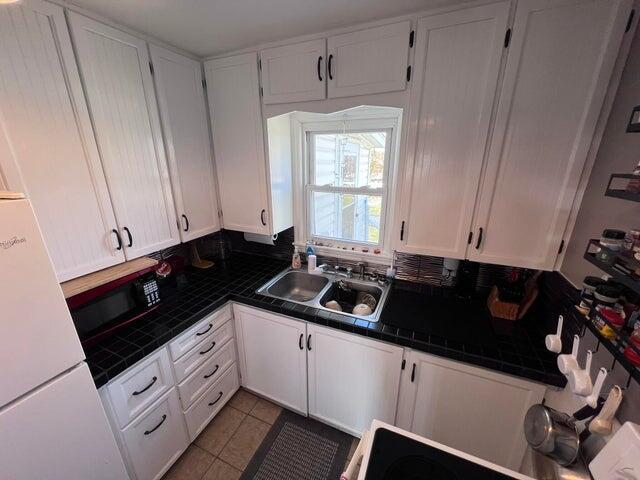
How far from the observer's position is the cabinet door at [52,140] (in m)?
0.99

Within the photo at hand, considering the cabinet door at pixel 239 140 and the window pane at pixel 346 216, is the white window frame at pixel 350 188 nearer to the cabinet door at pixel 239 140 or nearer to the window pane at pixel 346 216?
the window pane at pixel 346 216

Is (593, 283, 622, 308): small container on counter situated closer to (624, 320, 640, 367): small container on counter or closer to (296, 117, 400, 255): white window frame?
(624, 320, 640, 367): small container on counter

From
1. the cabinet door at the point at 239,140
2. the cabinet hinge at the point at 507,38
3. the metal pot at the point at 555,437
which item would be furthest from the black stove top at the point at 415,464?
the cabinet hinge at the point at 507,38

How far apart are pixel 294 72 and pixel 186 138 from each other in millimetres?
781

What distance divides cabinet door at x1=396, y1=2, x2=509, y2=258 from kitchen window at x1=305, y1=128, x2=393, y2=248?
1.44 feet

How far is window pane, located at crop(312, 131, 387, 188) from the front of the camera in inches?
70.6

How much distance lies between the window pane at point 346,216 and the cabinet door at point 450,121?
1.53 ft

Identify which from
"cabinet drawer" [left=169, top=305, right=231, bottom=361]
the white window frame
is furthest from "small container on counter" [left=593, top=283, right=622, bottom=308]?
"cabinet drawer" [left=169, top=305, right=231, bottom=361]

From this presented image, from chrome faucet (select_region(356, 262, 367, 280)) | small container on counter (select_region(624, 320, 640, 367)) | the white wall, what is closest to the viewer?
small container on counter (select_region(624, 320, 640, 367))

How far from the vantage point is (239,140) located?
1.73 m

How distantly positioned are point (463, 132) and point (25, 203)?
65.3 inches

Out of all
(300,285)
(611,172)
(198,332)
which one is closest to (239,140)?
(300,285)

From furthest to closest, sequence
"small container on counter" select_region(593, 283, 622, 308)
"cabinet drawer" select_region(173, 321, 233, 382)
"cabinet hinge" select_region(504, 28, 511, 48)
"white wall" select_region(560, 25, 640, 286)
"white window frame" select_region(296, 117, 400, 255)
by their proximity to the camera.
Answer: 1. "white window frame" select_region(296, 117, 400, 255)
2. "cabinet drawer" select_region(173, 321, 233, 382)
3. "cabinet hinge" select_region(504, 28, 511, 48)
4. "white wall" select_region(560, 25, 640, 286)
5. "small container on counter" select_region(593, 283, 622, 308)

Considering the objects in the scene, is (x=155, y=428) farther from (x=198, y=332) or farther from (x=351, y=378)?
(x=351, y=378)
